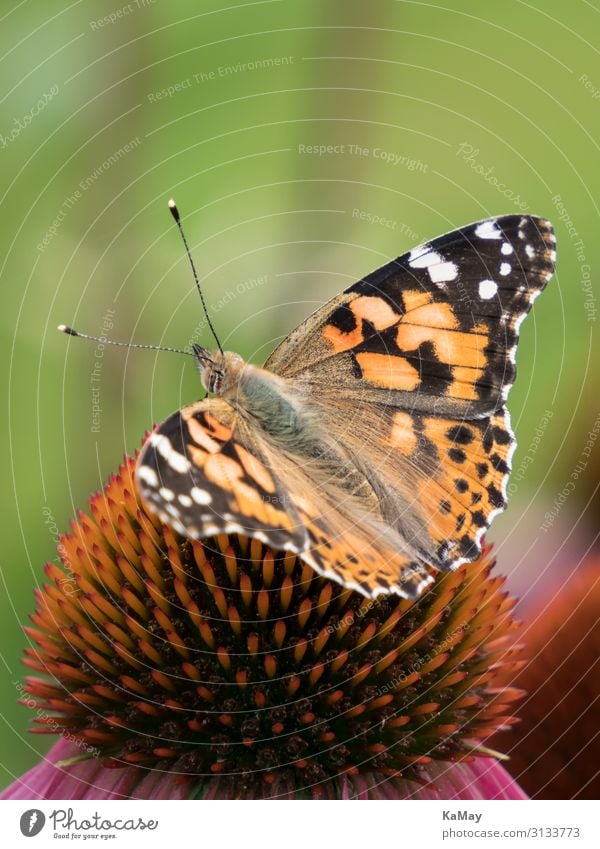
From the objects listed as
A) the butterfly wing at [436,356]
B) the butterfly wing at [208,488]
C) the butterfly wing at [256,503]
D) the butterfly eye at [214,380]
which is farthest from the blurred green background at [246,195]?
the butterfly wing at [208,488]

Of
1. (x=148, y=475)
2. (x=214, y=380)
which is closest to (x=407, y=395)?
(x=214, y=380)

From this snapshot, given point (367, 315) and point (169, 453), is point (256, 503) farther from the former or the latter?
point (367, 315)

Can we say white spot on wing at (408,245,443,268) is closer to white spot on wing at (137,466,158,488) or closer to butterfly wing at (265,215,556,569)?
butterfly wing at (265,215,556,569)

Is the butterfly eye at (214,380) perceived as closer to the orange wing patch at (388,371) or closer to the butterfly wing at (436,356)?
the butterfly wing at (436,356)

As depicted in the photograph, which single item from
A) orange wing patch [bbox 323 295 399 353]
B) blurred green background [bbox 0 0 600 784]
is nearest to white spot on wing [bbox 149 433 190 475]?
orange wing patch [bbox 323 295 399 353]

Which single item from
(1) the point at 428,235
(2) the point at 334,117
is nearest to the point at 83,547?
(2) the point at 334,117

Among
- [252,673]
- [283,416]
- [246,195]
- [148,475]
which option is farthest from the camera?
[246,195]
